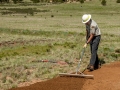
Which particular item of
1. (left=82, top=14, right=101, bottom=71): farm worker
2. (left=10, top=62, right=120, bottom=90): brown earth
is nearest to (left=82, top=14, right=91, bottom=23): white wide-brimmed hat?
(left=82, top=14, right=101, bottom=71): farm worker

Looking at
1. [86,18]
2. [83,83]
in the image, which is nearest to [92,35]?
[86,18]

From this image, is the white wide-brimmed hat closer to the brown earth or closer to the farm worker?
the farm worker

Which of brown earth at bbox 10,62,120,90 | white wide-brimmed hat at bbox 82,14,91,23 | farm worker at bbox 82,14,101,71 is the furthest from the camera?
farm worker at bbox 82,14,101,71

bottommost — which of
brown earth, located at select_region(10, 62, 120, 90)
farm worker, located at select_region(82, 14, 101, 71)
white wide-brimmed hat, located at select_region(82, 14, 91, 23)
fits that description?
brown earth, located at select_region(10, 62, 120, 90)

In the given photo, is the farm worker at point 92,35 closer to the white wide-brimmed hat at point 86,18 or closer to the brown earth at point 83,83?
the white wide-brimmed hat at point 86,18

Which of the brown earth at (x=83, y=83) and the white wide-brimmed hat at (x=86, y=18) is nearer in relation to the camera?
the brown earth at (x=83, y=83)

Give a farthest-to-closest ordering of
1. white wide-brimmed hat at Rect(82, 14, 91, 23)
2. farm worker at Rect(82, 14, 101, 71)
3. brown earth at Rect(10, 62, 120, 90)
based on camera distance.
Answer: farm worker at Rect(82, 14, 101, 71) < white wide-brimmed hat at Rect(82, 14, 91, 23) < brown earth at Rect(10, 62, 120, 90)

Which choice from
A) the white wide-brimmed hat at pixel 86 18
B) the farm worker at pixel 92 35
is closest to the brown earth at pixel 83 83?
the farm worker at pixel 92 35

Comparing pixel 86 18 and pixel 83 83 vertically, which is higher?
pixel 86 18

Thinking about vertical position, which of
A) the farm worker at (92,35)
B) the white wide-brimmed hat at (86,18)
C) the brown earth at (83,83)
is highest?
the white wide-brimmed hat at (86,18)

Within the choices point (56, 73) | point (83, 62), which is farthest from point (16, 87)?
point (83, 62)

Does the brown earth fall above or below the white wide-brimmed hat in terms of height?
below

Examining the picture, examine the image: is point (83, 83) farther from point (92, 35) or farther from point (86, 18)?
point (86, 18)

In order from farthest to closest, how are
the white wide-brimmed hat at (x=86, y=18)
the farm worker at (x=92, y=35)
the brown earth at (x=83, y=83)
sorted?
the farm worker at (x=92, y=35) → the white wide-brimmed hat at (x=86, y=18) → the brown earth at (x=83, y=83)
